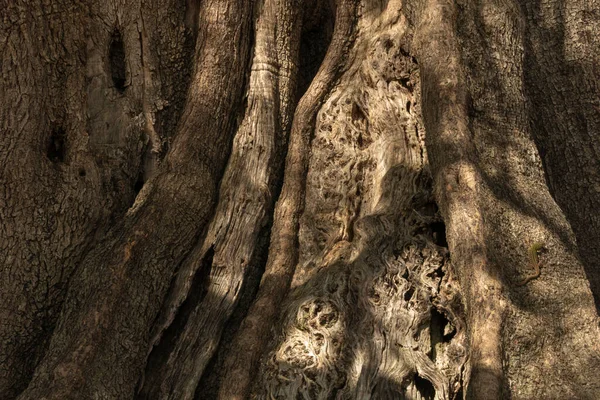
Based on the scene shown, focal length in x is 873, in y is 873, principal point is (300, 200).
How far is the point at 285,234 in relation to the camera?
4277 millimetres

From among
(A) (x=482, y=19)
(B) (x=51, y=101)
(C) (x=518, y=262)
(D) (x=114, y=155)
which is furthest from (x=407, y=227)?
(B) (x=51, y=101)

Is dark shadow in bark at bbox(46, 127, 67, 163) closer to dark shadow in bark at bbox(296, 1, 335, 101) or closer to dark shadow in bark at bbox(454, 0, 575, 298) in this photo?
dark shadow in bark at bbox(296, 1, 335, 101)

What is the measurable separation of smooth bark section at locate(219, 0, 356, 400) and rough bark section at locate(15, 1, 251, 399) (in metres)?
0.37

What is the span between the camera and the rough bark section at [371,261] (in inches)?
147

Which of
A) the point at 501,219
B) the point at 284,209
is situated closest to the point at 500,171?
the point at 501,219

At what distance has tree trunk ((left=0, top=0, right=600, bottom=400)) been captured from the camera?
12.2 feet

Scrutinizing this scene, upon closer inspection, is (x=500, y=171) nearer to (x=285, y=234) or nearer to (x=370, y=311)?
(x=370, y=311)

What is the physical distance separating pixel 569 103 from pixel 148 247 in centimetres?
259

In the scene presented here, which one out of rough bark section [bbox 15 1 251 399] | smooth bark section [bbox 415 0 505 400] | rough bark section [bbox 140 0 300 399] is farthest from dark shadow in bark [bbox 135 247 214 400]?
smooth bark section [bbox 415 0 505 400]

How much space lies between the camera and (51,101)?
4.28 meters

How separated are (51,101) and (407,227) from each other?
184 cm

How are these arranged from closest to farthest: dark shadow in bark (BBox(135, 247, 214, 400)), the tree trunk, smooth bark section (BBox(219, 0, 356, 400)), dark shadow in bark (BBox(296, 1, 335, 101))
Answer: the tree trunk → smooth bark section (BBox(219, 0, 356, 400)) → dark shadow in bark (BBox(135, 247, 214, 400)) → dark shadow in bark (BBox(296, 1, 335, 101))

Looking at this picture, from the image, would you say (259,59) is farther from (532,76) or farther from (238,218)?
(532,76)

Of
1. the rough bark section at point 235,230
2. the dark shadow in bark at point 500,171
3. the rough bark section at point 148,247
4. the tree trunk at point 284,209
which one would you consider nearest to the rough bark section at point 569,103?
the tree trunk at point 284,209
